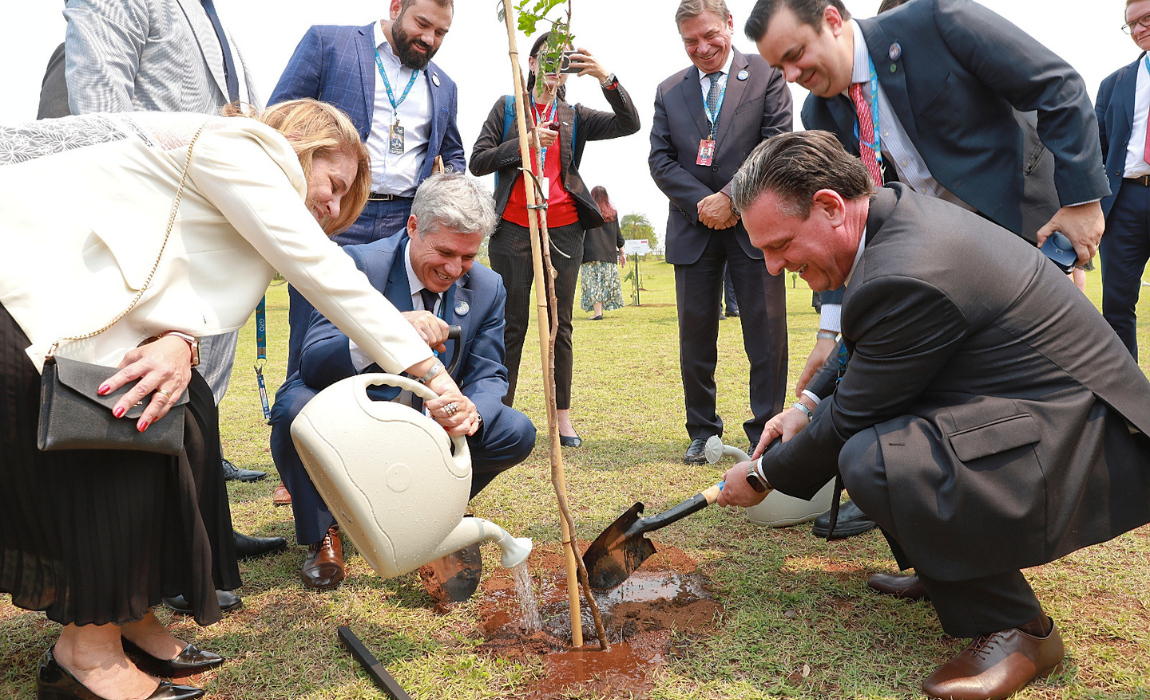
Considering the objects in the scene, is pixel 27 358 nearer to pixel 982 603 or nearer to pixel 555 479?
pixel 555 479

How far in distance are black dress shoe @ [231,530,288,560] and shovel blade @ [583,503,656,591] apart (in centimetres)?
136

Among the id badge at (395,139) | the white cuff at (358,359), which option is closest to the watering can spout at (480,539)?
the white cuff at (358,359)

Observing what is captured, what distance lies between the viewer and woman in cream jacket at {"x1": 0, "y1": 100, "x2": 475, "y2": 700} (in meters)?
1.67

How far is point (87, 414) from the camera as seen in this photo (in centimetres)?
158

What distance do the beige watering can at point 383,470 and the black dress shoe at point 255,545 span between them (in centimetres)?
131

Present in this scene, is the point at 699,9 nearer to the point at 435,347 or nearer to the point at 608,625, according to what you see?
the point at 435,347

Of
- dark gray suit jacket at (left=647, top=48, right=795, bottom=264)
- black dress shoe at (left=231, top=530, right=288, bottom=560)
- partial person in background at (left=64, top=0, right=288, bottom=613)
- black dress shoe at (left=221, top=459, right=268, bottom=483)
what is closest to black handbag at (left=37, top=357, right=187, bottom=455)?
partial person in background at (left=64, top=0, right=288, bottom=613)

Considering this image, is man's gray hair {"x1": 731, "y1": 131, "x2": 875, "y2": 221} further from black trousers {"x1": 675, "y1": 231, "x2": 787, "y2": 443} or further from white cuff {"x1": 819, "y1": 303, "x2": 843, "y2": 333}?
black trousers {"x1": 675, "y1": 231, "x2": 787, "y2": 443}

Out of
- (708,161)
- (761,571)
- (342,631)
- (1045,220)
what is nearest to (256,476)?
(342,631)

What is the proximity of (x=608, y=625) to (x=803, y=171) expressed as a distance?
157cm

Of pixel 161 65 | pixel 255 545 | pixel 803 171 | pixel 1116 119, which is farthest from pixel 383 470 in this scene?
pixel 1116 119

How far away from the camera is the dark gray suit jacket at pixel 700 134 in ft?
13.6

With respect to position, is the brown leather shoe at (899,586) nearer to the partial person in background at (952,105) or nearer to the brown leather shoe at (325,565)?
the partial person in background at (952,105)

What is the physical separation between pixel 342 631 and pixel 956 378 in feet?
6.52
